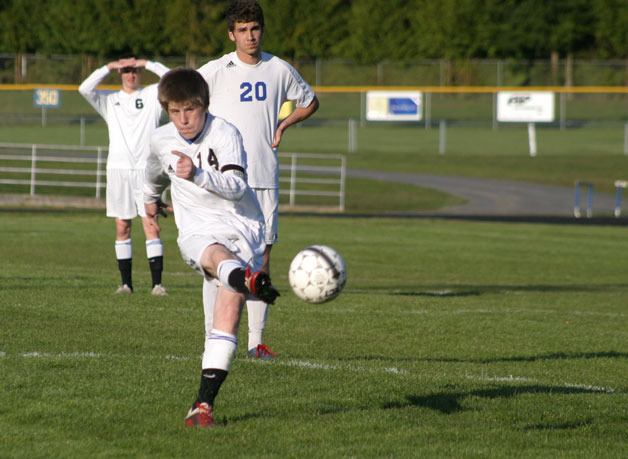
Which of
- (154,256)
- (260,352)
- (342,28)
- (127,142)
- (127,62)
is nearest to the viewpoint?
(260,352)

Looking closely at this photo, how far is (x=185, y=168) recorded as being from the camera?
6.47 metres

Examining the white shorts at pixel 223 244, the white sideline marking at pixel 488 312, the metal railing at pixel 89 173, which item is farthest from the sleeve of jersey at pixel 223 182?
the metal railing at pixel 89 173

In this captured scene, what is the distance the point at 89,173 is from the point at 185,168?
94.4 ft

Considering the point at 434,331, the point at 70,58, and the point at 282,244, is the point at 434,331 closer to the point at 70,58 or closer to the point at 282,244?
the point at 282,244

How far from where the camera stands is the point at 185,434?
645 cm

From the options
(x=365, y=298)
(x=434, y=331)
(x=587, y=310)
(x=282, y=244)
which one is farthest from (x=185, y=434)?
(x=282, y=244)

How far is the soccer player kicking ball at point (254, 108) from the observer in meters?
9.23

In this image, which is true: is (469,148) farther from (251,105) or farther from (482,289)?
(251,105)

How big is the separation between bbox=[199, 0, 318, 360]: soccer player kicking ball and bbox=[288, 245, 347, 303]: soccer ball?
2.20m

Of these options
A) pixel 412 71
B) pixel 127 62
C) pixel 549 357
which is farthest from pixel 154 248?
pixel 412 71

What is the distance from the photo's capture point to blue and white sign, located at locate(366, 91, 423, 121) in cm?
5431

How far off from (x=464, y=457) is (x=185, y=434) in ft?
4.56

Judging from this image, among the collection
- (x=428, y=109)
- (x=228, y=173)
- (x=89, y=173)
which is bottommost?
(x=228, y=173)

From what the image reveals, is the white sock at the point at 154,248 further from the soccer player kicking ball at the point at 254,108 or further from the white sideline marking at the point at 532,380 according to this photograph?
the white sideline marking at the point at 532,380
